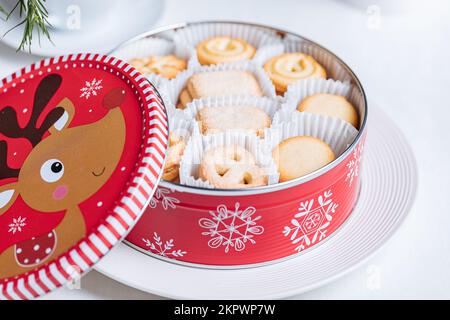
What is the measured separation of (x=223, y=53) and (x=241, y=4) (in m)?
0.52

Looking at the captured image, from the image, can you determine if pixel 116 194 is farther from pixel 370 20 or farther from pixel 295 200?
pixel 370 20

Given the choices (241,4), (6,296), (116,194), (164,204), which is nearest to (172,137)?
(164,204)

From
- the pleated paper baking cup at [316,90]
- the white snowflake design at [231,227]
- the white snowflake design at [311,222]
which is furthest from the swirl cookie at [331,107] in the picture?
the white snowflake design at [231,227]

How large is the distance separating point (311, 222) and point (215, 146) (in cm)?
24

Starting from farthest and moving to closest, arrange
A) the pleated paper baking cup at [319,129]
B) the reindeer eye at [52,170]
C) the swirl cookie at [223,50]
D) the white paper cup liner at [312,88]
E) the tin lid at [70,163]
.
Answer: the swirl cookie at [223,50], the white paper cup liner at [312,88], the pleated paper baking cup at [319,129], the reindeer eye at [52,170], the tin lid at [70,163]

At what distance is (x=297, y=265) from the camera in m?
1.12

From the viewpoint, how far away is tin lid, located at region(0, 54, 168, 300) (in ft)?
3.06

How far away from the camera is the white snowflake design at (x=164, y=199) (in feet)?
3.47

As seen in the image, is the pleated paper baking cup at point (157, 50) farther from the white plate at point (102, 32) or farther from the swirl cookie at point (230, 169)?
the swirl cookie at point (230, 169)

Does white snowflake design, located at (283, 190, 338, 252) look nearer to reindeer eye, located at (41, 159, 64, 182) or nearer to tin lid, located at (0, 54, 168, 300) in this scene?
tin lid, located at (0, 54, 168, 300)

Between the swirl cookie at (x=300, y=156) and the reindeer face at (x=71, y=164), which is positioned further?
the swirl cookie at (x=300, y=156)

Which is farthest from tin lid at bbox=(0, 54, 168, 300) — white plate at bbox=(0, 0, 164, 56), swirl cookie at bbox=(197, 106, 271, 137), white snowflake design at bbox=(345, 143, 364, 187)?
white plate at bbox=(0, 0, 164, 56)

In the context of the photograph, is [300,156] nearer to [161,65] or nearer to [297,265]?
[297,265]

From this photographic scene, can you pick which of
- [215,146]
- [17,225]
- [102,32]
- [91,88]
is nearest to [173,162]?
[215,146]
